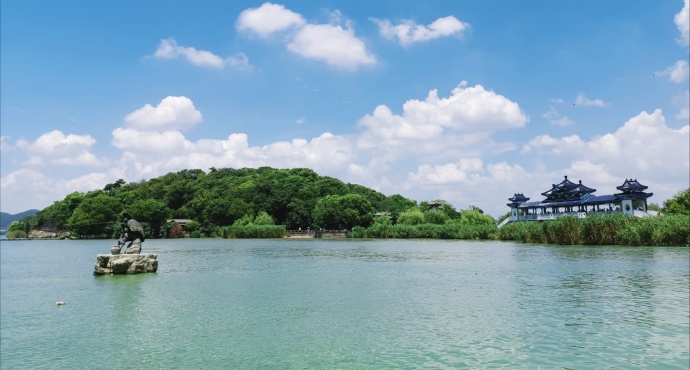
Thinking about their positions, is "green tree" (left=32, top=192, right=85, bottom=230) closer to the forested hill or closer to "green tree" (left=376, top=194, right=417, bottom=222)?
the forested hill

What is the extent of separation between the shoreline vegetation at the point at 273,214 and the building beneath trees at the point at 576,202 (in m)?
3.88

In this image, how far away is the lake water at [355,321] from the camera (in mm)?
8953

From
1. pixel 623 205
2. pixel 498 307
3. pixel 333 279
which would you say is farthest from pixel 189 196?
pixel 498 307

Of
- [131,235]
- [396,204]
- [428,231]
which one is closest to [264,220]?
[428,231]

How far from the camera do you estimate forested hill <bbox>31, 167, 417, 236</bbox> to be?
88.2 meters

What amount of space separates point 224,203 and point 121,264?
72.4m

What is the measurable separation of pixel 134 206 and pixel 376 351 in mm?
91287

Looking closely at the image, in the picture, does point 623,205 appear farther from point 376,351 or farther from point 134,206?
point 134,206

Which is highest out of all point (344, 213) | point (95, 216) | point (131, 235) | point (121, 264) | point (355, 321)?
point (344, 213)

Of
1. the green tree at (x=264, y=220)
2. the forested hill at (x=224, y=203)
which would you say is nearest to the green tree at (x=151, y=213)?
the forested hill at (x=224, y=203)

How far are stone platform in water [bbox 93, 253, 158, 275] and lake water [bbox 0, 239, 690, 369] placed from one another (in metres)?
0.88

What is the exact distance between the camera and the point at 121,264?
74.8ft

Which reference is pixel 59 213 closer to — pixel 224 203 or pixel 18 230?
pixel 18 230

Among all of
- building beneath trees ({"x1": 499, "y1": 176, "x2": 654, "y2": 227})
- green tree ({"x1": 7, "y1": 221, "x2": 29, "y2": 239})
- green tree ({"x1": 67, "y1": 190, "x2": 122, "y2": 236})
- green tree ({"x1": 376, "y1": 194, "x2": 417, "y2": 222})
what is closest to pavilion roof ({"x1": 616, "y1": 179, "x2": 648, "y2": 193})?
building beneath trees ({"x1": 499, "y1": 176, "x2": 654, "y2": 227})
